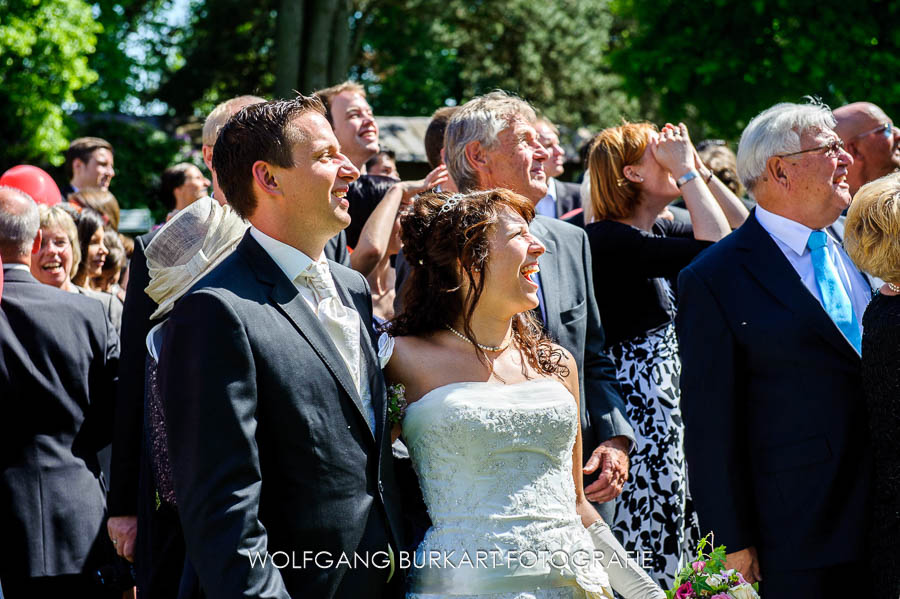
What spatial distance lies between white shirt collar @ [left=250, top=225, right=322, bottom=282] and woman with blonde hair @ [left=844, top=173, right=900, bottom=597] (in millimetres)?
2156

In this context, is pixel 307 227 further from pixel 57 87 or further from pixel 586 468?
pixel 57 87

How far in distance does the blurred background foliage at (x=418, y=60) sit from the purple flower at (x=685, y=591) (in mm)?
10860

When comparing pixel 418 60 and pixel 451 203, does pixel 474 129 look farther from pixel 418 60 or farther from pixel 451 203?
pixel 418 60

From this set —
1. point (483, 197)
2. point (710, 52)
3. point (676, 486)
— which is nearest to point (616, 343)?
point (676, 486)

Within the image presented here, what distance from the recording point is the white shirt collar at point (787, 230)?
13.4ft

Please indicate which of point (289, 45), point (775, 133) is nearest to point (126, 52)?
point (289, 45)

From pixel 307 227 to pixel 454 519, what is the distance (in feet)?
3.44

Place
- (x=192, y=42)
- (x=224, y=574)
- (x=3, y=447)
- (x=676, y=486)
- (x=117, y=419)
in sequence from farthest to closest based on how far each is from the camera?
(x=192, y=42), (x=676, y=486), (x=3, y=447), (x=117, y=419), (x=224, y=574)

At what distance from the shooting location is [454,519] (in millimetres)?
3146

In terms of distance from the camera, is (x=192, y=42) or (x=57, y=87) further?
(x=192, y=42)

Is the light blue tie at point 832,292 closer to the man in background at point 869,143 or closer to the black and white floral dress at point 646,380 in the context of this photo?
the black and white floral dress at point 646,380

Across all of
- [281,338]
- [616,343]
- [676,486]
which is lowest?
[676,486]

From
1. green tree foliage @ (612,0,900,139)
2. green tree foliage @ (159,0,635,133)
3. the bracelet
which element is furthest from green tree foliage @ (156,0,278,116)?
the bracelet

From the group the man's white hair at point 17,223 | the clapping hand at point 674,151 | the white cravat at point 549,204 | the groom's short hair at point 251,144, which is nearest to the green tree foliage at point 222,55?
the white cravat at point 549,204
